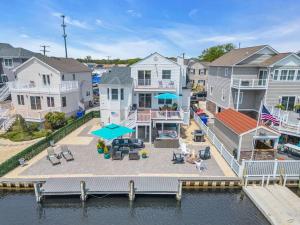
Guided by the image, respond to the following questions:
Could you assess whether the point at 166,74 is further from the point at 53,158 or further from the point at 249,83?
the point at 53,158

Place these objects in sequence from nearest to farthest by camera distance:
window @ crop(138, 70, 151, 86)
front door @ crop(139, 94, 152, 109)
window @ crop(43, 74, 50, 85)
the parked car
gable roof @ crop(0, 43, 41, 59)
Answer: the parked car < window @ crop(138, 70, 151, 86) < front door @ crop(139, 94, 152, 109) < window @ crop(43, 74, 50, 85) < gable roof @ crop(0, 43, 41, 59)

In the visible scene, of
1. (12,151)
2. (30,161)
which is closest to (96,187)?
(30,161)

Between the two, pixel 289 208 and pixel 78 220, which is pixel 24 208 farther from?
pixel 289 208

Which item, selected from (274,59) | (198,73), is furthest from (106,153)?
(198,73)

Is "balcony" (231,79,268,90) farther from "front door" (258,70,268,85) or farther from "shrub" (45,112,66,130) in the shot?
"shrub" (45,112,66,130)

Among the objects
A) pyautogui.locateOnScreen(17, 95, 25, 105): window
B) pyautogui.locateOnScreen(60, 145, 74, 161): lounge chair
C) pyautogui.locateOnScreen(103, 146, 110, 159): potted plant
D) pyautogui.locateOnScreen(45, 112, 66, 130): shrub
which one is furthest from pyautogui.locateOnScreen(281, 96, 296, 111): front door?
pyautogui.locateOnScreen(17, 95, 25, 105): window
